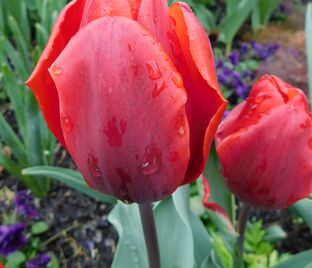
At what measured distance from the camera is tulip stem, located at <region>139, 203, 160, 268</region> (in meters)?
0.61

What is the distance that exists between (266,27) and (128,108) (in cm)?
221

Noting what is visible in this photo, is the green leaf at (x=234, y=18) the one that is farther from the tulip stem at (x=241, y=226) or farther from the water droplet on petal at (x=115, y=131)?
the water droplet on petal at (x=115, y=131)

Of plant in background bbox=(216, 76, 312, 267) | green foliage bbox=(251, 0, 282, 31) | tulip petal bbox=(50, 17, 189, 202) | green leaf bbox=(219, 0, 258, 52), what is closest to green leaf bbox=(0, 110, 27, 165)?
plant in background bbox=(216, 76, 312, 267)

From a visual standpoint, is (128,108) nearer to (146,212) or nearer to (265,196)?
(146,212)

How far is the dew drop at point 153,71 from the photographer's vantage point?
0.47 meters

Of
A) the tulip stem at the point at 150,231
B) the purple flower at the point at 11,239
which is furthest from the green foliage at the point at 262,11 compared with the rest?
the tulip stem at the point at 150,231

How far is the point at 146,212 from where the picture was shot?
614 millimetres

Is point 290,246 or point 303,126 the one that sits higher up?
point 303,126

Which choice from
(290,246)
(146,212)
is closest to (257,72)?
(290,246)

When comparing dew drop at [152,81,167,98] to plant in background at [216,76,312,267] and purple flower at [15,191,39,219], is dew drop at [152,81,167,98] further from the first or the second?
purple flower at [15,191,39,219]

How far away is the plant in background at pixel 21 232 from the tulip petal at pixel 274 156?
2.29ft

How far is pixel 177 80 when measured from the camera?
49cm

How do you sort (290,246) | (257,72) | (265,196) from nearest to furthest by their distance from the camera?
(265,196), (290,246), (257,72)

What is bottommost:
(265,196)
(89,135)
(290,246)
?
(290,246)
